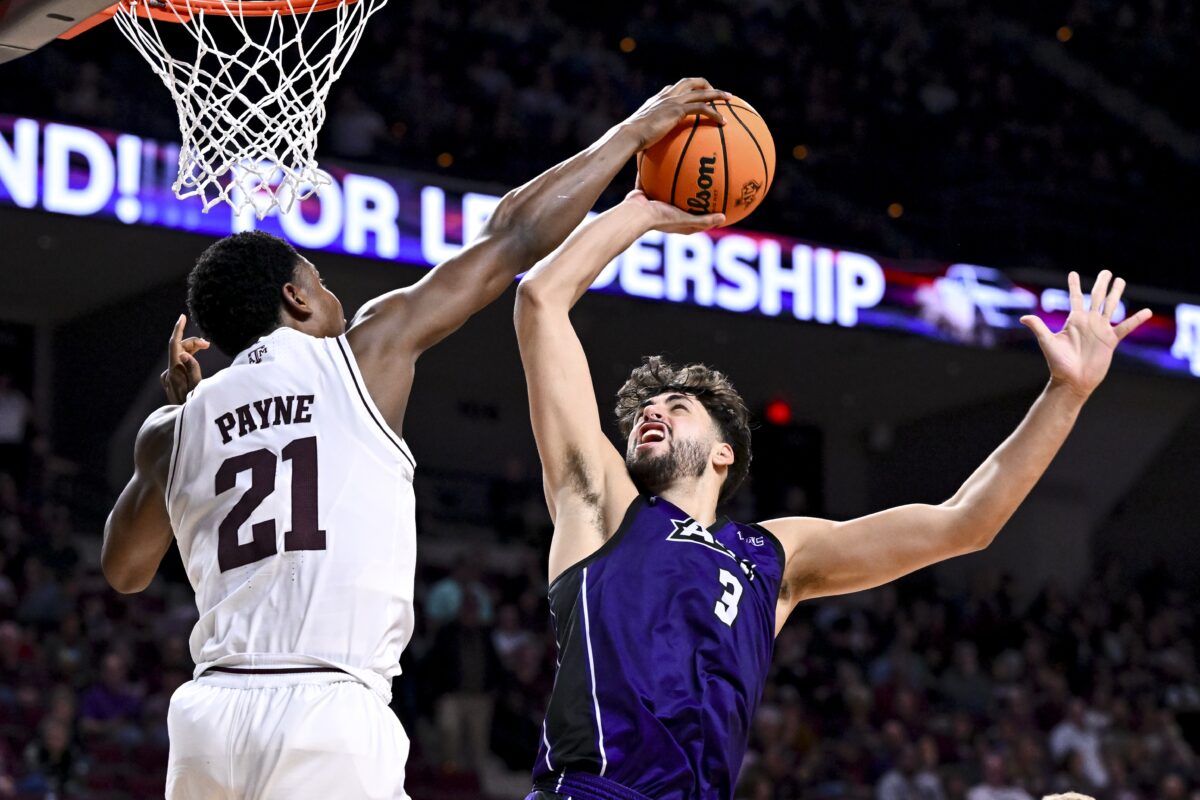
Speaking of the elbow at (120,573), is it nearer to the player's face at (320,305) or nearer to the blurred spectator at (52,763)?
the player's face at (320,305)

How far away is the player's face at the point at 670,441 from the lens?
11.7ft

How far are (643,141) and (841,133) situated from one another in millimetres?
13625

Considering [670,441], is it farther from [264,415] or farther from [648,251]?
[648,251]

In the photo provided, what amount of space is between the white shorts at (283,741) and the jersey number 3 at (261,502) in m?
0.23

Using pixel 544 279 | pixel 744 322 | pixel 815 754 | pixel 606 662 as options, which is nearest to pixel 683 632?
pixel 606 662

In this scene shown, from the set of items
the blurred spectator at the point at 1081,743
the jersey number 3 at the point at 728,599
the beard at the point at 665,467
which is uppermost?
the beard at the point at 665,467

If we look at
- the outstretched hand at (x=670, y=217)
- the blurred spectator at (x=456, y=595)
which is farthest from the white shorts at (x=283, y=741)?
the blurred spectator at (x=456, y=595)

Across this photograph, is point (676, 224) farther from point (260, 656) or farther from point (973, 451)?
point (973, 451)

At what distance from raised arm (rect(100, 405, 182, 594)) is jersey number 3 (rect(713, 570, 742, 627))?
113 centimetres

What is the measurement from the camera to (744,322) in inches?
593

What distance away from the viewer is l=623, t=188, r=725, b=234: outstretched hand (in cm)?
364

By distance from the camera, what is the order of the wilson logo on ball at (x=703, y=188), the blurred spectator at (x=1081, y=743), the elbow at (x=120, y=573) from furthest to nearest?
the blurred spectator at (x=1081, y=743)
the wilson logo on ball at (x=703, y=188)
the elbow at (x=120, y=573)

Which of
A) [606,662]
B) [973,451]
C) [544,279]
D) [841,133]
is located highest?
[841,133]

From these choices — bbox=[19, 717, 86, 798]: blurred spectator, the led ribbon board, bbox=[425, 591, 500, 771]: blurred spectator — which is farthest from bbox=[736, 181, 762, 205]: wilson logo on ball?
bbox=[425, 591, 500, 771]: blurred spectator
